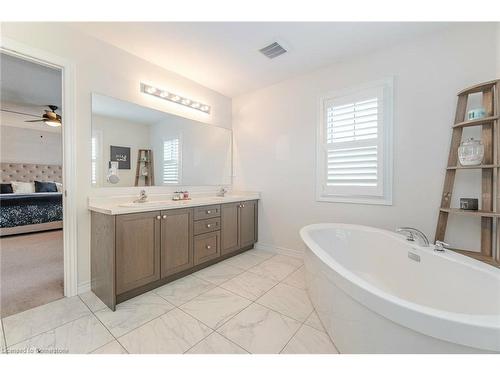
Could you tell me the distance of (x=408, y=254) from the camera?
1.71 metres

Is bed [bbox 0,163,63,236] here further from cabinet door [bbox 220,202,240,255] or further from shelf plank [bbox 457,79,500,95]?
shelf plank [bbox 457,79,500,95]

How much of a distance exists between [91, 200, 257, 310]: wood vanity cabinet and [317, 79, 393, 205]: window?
1.43 metres

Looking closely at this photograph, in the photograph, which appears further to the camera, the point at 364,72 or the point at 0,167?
the point at 0,167

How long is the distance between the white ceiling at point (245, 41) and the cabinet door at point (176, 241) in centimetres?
169

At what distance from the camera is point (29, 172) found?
4742 mm

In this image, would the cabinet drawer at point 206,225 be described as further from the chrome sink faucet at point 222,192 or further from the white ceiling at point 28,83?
the white ceiling at point 28,83

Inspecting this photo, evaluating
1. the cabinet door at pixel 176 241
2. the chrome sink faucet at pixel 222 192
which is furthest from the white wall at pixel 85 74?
the chrome sink faucet at pixel 222 192

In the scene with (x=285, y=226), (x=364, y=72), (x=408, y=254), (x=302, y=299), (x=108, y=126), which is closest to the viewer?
(x=408, y=254)

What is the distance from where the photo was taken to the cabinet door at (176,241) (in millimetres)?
2031

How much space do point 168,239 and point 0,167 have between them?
200 inches
